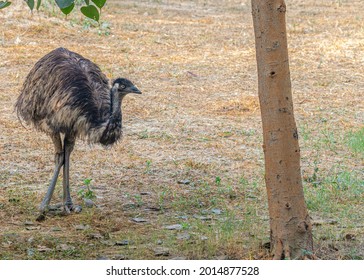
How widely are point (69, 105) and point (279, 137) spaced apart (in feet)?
7.20

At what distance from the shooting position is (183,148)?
8.98 m

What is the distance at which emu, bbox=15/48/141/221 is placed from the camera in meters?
6.91

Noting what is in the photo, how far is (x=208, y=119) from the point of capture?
10102 mm

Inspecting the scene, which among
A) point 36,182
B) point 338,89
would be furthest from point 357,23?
point 36,182

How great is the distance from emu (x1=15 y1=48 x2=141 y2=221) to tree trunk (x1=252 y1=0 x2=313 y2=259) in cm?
190

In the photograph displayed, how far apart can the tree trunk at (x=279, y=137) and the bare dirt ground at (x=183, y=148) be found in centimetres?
33

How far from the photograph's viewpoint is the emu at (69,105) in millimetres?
6914

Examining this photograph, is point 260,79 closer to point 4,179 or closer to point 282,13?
point 282,13

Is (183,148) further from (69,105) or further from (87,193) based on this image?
(69,105)

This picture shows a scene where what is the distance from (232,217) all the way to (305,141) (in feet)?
8.55

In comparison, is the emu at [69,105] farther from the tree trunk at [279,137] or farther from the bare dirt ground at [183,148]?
the tree trunk at [279,137]

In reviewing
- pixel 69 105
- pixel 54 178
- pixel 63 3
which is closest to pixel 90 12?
pixel 63 3

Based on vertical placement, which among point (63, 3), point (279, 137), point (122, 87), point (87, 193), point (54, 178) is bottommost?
point (87, 193)

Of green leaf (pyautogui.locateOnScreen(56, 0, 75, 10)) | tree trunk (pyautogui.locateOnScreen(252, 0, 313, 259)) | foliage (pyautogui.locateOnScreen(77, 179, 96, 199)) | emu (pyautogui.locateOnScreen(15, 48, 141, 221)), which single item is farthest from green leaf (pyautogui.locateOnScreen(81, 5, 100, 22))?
foliage (pyautogui.locateOnScreen(77, 179, 96, 199))
